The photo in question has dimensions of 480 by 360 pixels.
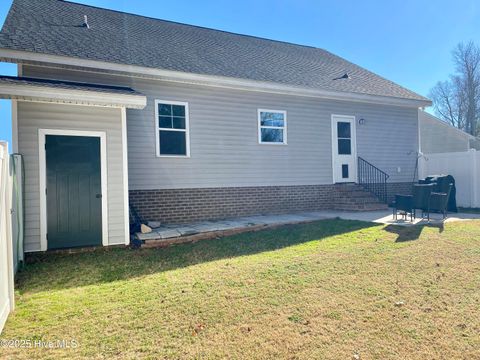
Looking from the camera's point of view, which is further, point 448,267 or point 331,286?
point 448,267

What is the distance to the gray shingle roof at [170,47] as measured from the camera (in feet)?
25.0

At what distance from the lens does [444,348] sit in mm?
2857

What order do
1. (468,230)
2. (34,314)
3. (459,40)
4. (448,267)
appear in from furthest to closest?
(459,40)
(468,230)
(448,267)
(34,314)

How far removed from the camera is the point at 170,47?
9758mm

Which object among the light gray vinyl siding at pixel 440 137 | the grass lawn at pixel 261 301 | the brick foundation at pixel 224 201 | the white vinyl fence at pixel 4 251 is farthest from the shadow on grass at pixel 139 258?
the light gray vinyl siding at pixel 440 137

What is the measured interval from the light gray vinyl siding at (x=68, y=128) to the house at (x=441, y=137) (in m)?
20.4

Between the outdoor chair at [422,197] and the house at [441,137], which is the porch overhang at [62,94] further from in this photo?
the house at [441,137]

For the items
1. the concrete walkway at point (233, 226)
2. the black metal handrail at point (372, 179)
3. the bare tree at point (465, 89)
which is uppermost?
→ the bare tree at point (465, 89)

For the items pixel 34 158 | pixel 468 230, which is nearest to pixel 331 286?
pixel 468 230

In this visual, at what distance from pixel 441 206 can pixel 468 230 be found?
52.2 inches

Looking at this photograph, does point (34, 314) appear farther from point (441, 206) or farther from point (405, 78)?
point (405, 78)

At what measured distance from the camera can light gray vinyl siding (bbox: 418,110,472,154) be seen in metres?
20.1

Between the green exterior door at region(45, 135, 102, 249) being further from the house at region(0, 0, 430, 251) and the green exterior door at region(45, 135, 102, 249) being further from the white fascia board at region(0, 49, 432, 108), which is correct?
the white fascia board at region(0, 49, 432, 108)

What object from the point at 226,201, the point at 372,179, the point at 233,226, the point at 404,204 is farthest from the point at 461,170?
the point at 233,226
